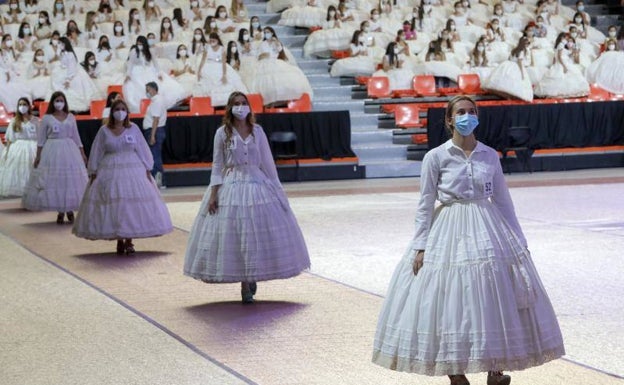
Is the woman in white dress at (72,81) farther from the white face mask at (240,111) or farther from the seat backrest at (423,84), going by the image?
the white face mask at (240,111)

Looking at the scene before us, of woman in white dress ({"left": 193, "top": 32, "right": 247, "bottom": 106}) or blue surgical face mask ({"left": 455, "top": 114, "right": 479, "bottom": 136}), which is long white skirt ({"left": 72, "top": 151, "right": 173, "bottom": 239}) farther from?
woman in white dress ({"left": 193, "top": 32, "right": 247, "bottom": 106})

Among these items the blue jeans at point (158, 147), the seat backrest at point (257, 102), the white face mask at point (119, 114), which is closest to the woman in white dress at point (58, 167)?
the white face mask at point (119, 114)

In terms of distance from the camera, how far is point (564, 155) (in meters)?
24.9

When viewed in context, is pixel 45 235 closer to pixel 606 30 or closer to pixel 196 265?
pixel 196 265

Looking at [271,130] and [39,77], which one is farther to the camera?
[39,77]

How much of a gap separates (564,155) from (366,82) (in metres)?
4.64

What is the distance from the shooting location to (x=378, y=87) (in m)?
26.3

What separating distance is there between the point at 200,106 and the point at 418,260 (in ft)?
61.2

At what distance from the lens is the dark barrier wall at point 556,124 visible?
2410 cm

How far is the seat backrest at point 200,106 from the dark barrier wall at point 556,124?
14.5 ft

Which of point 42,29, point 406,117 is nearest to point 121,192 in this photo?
point 406,117

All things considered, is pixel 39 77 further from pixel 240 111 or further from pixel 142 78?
pixel 240 111

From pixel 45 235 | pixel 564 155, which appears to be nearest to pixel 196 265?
pixel 45 235

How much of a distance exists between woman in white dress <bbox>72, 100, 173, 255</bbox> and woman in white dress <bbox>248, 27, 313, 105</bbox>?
11468mm
